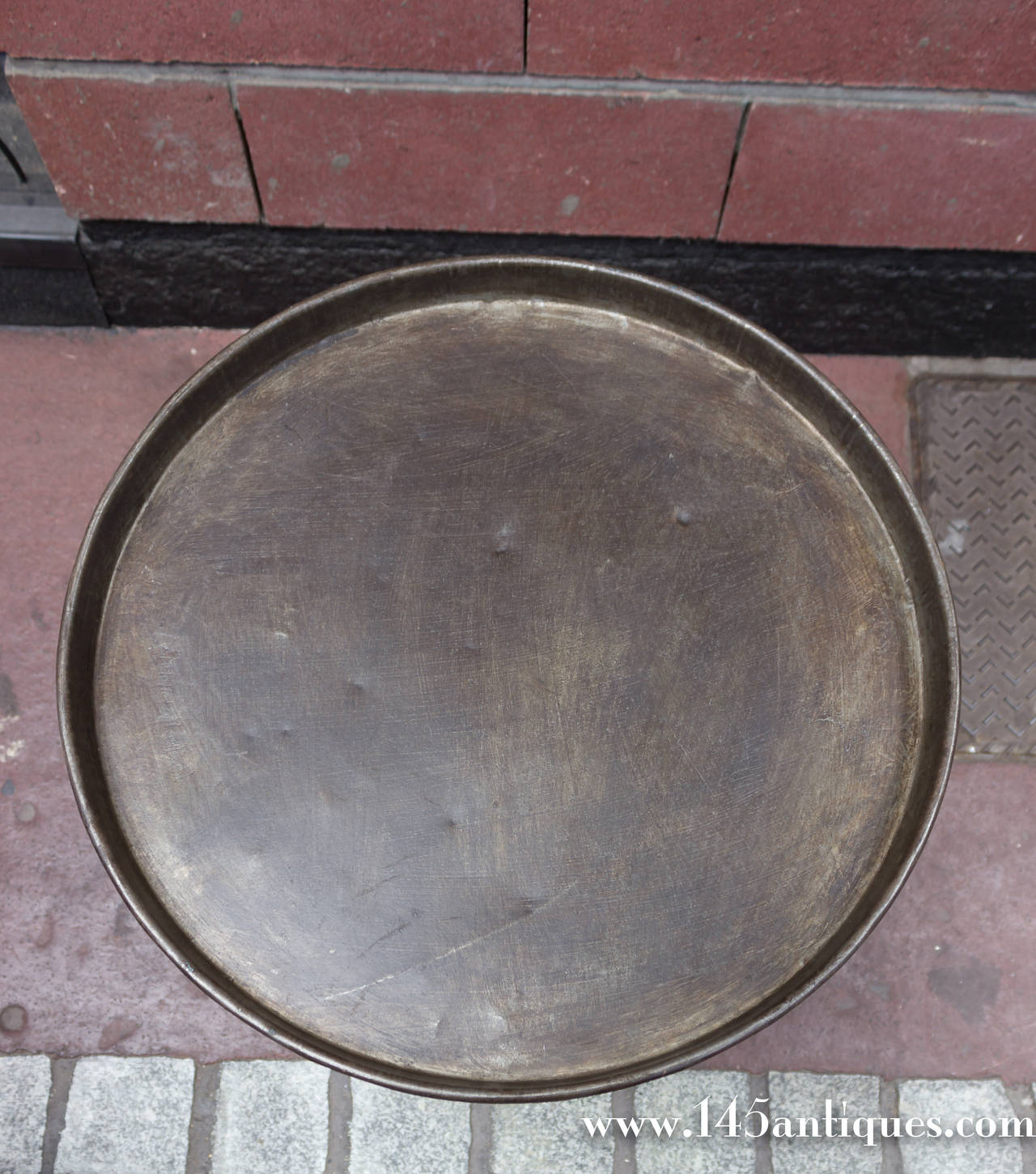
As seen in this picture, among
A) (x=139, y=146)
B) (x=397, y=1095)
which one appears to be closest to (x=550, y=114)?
(x=139, y=146)

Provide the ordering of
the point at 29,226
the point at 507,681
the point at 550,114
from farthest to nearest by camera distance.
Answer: the point at 29,226, the point at 550,114, the point at 507,681

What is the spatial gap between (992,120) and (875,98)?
0.24 m

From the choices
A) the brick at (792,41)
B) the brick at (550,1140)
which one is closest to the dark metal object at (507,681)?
the brick at (792,41)

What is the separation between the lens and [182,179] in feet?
6.47

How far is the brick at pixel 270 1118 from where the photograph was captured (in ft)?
6.48

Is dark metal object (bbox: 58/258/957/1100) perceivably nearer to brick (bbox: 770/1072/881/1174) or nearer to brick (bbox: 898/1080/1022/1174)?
brick (bbox: 770/1072/881/1174)

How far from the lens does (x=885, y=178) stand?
1943mm

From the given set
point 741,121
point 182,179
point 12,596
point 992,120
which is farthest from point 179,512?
point 992,120

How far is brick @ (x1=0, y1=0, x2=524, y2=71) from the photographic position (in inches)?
65.4

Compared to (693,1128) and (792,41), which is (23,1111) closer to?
(693,1128)

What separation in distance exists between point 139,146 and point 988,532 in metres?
2.09

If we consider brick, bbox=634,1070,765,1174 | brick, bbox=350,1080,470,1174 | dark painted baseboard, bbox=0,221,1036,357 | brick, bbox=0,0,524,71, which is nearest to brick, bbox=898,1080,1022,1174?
brick, bbox=634,1070,765,1174

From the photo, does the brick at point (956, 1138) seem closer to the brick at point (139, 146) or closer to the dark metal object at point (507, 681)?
the dark metal object at point (507, 681)

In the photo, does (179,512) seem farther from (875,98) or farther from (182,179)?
(875,98)
